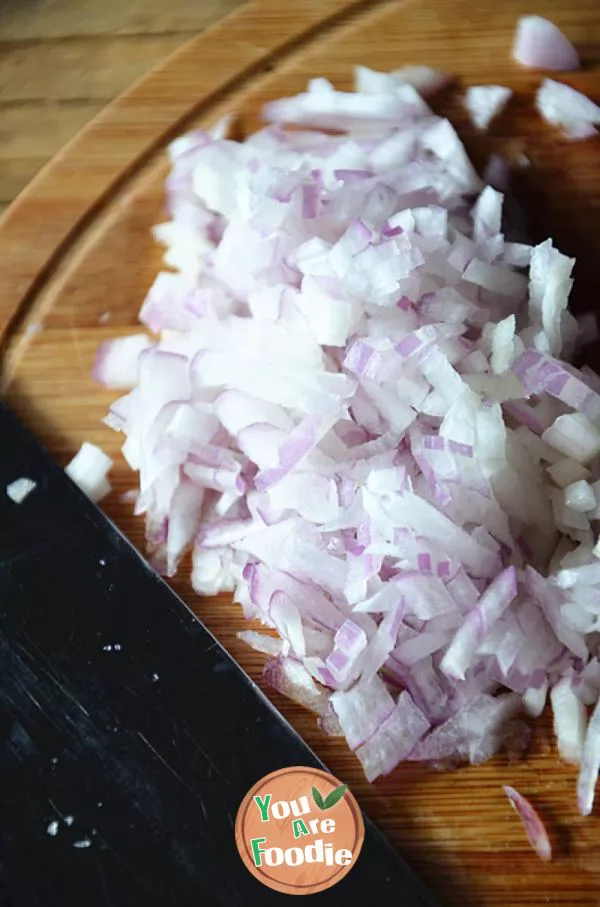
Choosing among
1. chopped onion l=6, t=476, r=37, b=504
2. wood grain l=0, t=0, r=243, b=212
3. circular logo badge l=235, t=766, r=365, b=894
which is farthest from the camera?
wood grain l=0, t=0, r=243, b=212

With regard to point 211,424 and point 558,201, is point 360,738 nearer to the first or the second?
point 211,424

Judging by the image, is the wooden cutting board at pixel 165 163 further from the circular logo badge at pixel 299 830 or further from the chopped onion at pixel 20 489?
the circular logo badge at pixel 299 830

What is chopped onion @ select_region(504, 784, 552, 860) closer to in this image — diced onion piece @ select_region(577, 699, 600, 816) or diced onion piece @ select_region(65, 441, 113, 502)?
diced onion piece @ select_region(577, 699, 600, 816)

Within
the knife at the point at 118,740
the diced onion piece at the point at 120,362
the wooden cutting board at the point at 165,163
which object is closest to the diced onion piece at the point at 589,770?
the knife at the point at 118,740

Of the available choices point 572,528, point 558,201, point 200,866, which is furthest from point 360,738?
point 558,201

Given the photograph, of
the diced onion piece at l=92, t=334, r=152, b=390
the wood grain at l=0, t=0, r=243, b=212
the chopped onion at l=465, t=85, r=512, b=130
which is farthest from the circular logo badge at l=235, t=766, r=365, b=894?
the wood grain at l=0, t=0, r=243, b=212

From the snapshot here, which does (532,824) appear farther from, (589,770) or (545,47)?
(545,47)
